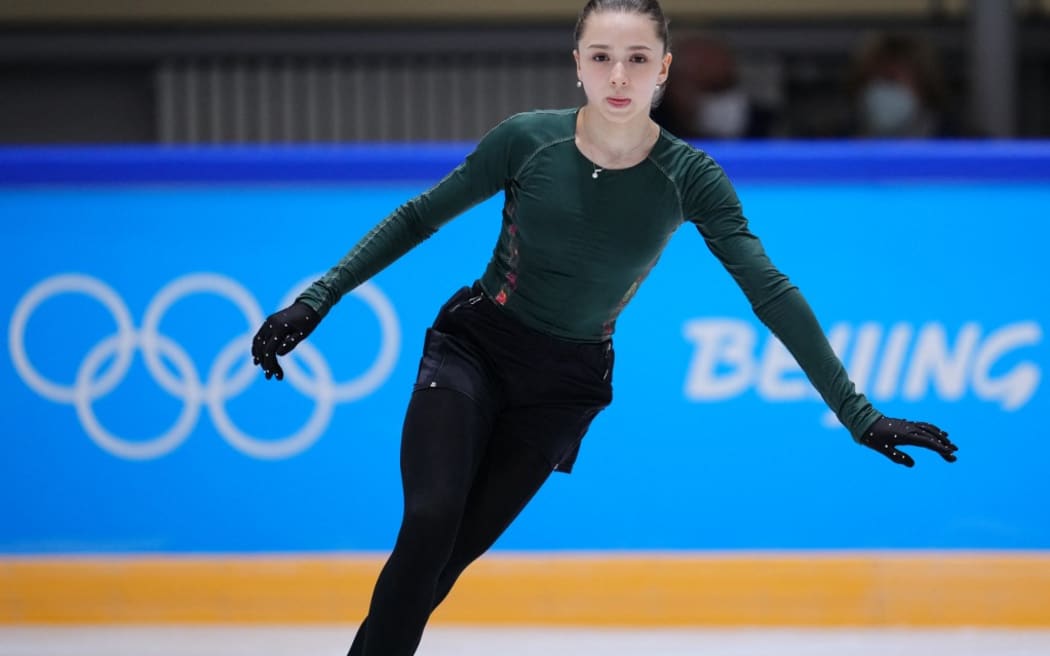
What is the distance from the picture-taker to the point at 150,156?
4809mm

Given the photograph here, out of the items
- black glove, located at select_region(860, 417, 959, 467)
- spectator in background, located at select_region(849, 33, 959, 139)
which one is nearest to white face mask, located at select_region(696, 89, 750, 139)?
spectator in background, located at select_region(849, 33, 959, 139)

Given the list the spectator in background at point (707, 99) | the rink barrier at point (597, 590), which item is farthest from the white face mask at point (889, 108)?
the rink barrier at point (597, 590)

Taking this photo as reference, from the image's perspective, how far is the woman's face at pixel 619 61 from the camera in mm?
3027

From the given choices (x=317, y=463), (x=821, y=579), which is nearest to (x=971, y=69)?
(x=821, y=579)

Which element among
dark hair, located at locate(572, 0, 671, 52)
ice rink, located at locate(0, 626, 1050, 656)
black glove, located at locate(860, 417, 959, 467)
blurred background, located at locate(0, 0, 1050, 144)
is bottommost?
ice rink, located at locate(0, 626, 1050, 656)

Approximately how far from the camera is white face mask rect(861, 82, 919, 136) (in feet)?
20.0

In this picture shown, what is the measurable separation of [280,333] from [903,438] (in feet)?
3.93

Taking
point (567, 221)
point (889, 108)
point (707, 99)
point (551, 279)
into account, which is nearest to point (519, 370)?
point (551, 279)

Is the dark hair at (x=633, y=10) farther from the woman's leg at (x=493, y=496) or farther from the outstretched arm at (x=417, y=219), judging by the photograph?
the woman's leg at (x=493, y=496)

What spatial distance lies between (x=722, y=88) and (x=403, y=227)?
307 cm

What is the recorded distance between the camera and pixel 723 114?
595cm

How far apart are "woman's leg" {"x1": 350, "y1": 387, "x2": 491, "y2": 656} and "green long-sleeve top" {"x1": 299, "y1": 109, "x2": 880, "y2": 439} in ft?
1.05

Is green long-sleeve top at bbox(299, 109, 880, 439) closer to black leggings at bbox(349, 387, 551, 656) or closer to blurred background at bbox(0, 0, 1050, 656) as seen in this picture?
black leggings at bbox(349, 387, 551, 656)

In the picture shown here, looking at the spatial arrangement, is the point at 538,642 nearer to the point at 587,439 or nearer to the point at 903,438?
the point at 587,439
